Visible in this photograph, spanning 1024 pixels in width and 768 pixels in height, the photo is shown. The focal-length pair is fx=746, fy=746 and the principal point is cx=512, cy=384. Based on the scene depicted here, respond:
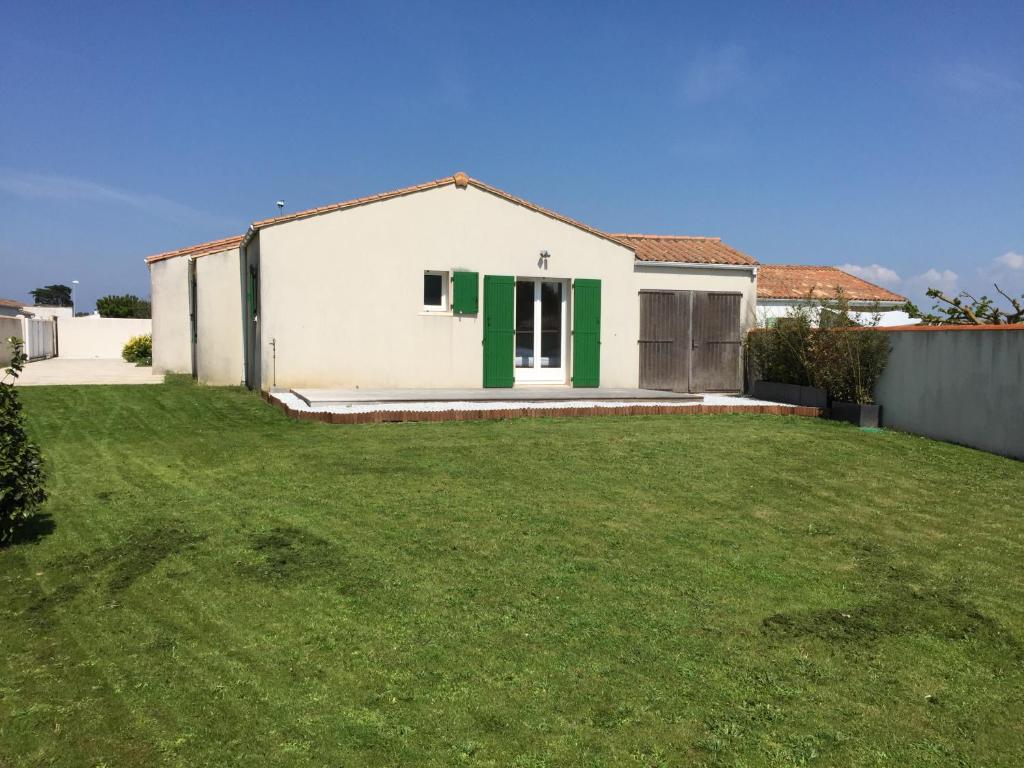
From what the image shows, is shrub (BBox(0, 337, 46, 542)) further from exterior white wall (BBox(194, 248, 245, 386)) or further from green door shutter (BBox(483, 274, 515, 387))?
exterior white wall (BBox(194, 248, 245, 386))

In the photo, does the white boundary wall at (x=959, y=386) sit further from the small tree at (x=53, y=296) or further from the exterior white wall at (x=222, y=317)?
the small tree at (x=53, y=296)

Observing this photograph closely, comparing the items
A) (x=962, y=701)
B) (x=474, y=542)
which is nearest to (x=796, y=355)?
(x=474, y=542)

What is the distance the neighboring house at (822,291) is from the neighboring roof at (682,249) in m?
4.63

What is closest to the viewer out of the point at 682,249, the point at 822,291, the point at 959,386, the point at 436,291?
the point at 959,386

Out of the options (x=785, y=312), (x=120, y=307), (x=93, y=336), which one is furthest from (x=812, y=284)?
(x=120, y=307)

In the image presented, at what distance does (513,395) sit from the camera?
12578 mm

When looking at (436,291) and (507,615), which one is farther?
(436,291)

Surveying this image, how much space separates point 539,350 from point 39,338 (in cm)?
2632

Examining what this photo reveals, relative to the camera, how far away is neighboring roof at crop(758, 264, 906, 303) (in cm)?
2259

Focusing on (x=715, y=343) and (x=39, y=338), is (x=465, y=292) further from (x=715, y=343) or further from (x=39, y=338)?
(x=39, y=338)

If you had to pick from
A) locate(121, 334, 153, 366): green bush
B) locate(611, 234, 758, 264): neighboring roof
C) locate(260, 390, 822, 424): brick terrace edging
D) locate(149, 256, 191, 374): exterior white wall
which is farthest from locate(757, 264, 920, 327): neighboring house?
locate(121, 334, 153, 366): green bush

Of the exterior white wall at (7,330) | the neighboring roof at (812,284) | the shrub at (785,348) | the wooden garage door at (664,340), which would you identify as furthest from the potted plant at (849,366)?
the exterior white wall at (7,330)

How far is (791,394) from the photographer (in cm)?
1293

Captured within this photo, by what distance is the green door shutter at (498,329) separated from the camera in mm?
13695
